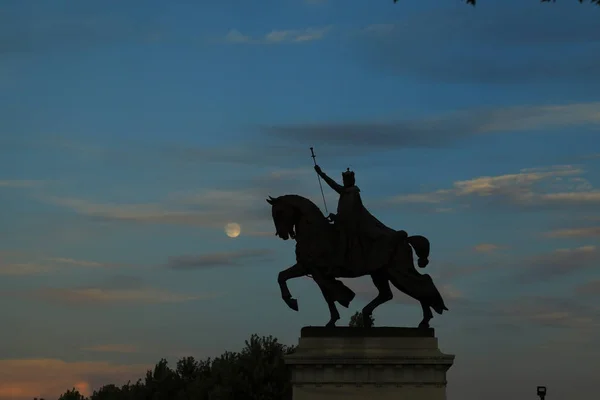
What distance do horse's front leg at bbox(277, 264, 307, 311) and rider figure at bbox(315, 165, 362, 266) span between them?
1.08m

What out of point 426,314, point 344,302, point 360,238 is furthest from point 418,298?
point 360,238

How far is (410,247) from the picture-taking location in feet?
117

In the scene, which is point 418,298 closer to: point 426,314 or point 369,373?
point 426,314

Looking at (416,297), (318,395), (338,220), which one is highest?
(338,220)

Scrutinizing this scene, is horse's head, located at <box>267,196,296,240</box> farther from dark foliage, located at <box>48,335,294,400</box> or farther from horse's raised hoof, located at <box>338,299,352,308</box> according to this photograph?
dark foliage, located at <box>48,335,294,400</box>

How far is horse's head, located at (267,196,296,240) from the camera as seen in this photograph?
35531 mm

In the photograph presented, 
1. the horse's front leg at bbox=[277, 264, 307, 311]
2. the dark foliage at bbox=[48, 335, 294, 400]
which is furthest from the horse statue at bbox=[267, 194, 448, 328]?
the dark foliage at bbox=[48, 335, 294, 400]

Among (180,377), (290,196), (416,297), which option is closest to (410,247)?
(416,297)

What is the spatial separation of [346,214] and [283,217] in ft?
6.09

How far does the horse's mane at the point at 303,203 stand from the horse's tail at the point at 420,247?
274 centimetres

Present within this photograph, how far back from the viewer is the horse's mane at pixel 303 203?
3559 cm

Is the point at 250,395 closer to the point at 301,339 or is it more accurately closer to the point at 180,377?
the point at 180,377

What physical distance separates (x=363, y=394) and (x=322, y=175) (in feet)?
22.2

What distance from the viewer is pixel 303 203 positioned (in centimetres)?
3569
